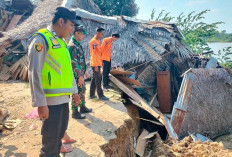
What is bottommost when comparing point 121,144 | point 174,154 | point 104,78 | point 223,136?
point 223,136

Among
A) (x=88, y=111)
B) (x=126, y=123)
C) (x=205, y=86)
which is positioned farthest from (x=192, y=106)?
(x=88, y=111)

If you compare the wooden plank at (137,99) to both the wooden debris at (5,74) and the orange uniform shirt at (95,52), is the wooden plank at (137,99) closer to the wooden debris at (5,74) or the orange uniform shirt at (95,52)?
the orange uniform shirt at (95,52)

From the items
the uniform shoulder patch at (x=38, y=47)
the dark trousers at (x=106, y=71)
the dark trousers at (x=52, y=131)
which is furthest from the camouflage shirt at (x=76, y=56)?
the dark trousers at (x=106, y=71)

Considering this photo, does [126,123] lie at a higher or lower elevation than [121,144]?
higher

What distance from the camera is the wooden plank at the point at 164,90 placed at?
24.6 feet

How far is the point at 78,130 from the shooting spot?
3436 mm

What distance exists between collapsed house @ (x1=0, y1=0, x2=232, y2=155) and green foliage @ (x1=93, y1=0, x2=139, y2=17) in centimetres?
800

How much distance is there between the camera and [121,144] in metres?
3.87

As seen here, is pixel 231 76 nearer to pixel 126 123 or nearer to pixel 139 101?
pixel 139 101

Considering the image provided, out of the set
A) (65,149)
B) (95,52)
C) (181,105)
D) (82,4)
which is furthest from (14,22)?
(65,149)

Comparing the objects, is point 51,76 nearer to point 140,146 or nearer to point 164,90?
point 140,146

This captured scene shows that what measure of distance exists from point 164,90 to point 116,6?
11563mm

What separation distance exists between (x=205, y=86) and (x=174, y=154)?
3462 millimetres

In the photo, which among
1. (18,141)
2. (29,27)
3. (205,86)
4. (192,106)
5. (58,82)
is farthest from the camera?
(29,27)
